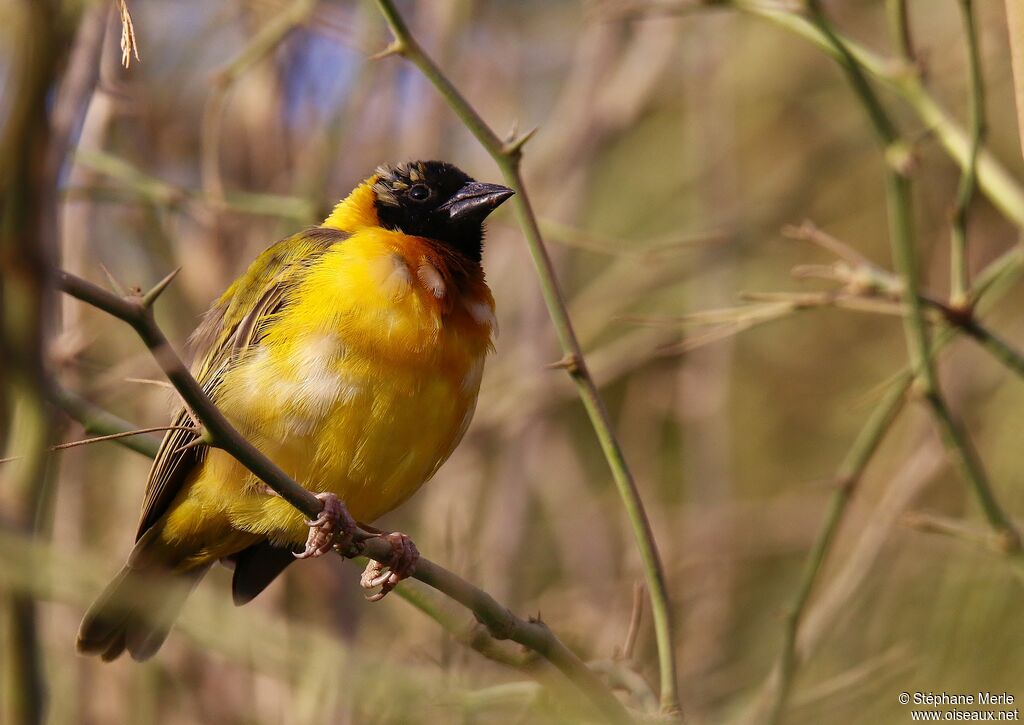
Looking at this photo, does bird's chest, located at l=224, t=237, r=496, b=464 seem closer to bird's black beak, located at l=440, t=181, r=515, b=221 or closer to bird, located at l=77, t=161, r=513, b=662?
bird, located at l=77, t=161, r=513, b=662

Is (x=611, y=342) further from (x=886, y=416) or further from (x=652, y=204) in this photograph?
(x=886, y=416)

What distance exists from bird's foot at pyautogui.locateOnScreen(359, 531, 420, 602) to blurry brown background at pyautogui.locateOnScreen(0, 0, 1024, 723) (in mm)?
640

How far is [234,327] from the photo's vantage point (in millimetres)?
3650

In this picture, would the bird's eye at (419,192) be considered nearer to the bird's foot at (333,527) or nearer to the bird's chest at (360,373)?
the bird's chest at (360,373)

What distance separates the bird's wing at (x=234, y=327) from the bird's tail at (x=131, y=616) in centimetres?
15

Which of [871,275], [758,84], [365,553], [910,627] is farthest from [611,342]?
[365,553]

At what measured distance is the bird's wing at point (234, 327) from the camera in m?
3.50

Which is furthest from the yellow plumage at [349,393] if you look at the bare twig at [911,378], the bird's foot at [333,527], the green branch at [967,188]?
the green branch at [967,188]

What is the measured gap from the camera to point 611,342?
649 centimetres

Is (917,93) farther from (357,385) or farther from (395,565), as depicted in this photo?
(395,565)

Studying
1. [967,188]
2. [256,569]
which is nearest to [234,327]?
[256,569]

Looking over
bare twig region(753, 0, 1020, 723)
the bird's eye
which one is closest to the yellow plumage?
the bird's eye

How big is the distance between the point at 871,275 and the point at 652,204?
328 cm

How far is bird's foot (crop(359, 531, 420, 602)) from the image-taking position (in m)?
3.00
